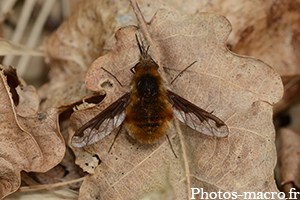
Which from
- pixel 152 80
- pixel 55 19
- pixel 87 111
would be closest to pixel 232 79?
pixel 152 80

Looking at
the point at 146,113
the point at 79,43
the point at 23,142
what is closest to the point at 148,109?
the point at 146,113

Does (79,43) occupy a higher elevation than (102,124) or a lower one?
higher

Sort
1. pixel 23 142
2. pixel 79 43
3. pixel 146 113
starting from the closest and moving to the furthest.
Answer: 1. pixel 23 142
2. pixel 146 113
3. pixel 79 43

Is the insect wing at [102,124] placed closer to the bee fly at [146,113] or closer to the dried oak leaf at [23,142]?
the bee fly at [146,113]

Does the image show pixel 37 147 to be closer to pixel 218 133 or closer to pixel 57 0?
pixel 218 133

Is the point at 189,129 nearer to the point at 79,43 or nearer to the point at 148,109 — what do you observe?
the point at 148,109

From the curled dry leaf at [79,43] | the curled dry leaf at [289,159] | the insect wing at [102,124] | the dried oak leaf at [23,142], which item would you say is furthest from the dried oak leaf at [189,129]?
the curled dry leaf at [289,159]

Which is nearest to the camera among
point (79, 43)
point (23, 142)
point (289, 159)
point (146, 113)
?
point (23, 142)

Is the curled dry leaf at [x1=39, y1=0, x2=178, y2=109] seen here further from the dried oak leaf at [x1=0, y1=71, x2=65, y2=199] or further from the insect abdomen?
the insect abdomen
